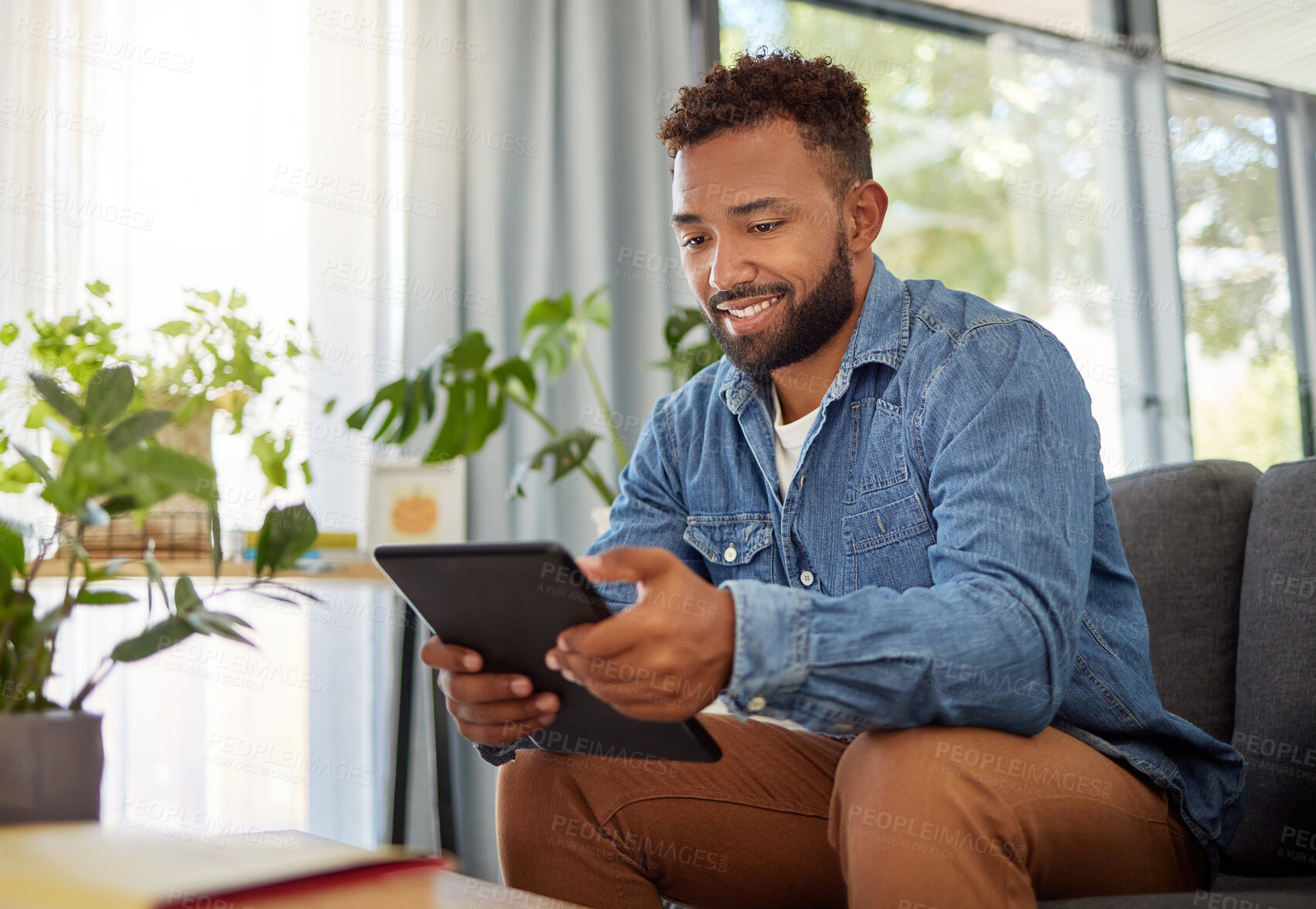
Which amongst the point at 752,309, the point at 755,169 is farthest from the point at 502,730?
the point at 755,169

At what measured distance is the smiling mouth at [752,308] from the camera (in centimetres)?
125

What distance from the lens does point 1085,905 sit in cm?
86

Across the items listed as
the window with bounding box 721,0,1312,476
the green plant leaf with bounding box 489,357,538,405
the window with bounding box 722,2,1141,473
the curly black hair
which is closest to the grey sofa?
the curly black hair

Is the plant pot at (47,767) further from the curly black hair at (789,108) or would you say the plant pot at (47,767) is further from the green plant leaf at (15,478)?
the curly black hair at (789,108)

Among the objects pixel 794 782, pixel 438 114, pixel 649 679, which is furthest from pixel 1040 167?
pixel 649 679

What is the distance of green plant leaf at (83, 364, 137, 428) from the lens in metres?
0.78

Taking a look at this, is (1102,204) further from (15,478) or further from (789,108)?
(15,478)

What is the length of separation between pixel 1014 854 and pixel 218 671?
1.85 m

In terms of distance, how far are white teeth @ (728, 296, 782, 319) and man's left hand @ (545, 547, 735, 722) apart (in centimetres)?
54

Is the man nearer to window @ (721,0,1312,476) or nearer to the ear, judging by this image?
the ear

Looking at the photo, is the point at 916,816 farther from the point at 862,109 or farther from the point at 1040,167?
the point at 1040,167

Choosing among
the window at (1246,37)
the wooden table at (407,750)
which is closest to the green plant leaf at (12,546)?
the wooden table at (407,750)

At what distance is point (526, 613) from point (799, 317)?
550 mm

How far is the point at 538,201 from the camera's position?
2586 millimetres
